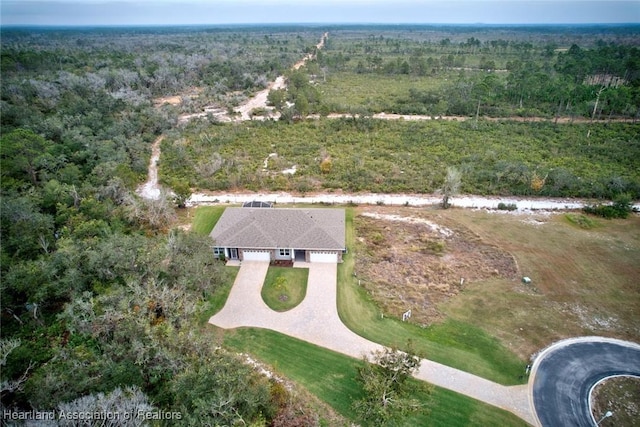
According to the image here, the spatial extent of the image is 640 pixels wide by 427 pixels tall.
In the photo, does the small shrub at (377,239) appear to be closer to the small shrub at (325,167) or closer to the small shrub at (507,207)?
the small shrub at (507,207)

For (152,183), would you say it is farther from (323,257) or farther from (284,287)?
(284,287)

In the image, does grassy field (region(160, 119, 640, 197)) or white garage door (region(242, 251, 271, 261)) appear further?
grassy field (region(160, 119, 640, 197))

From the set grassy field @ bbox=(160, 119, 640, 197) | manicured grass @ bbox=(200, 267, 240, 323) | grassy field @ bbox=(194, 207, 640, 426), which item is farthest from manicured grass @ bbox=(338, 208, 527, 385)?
grassy field @ bbox=(160, 119, 640, 197)

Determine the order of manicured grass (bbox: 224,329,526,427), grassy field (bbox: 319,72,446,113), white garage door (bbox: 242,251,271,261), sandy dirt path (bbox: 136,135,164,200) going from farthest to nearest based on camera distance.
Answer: grassy field (bbox: 319,72,446,113) < sandy dirt path (bbox: 136,135,164,200) < white garage door (bbox: 242,251,271,261) < manicured grass (bbox: 224,329,526,427)

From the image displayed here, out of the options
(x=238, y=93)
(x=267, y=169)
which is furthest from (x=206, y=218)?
(x=238, y=93)

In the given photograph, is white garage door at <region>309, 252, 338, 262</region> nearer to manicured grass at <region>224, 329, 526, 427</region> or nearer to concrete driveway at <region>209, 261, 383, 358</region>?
concrete driveway at <region>209, 261, 383, 358</region>

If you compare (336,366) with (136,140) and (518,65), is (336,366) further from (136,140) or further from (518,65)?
(518,65)

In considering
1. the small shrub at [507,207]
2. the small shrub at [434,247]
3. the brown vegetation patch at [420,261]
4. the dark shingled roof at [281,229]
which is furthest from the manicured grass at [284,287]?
the small shrub at [507,207]
